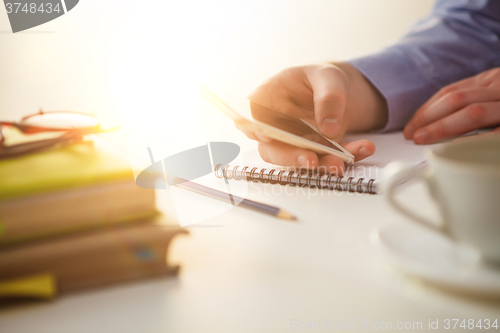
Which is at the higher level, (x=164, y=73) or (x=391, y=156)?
(x=164, y=73)

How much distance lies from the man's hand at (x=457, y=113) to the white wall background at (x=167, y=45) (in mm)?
401

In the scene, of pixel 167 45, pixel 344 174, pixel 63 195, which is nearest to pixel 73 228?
pixel 63 195

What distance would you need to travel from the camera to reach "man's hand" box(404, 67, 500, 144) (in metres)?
0.51

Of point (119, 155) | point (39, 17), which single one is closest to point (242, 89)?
point (39, 17)

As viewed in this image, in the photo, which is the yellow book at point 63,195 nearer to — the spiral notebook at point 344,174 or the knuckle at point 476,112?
the spiral notebook at point 344,174

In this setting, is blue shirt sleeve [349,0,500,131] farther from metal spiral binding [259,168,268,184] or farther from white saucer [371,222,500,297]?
white saucer [371,222,500,297]

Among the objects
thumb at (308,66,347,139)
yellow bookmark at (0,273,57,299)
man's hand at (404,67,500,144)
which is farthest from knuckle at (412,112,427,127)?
yellow bookmark at (0,273,57,299)

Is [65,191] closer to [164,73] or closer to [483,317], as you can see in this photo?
[483,317]

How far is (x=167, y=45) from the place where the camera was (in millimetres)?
1131

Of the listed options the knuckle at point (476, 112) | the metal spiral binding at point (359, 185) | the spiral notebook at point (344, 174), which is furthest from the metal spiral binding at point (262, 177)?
the knuckle at point (476, 112)

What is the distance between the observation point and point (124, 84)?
3.30 ft

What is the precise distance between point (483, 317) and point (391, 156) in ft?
0.96

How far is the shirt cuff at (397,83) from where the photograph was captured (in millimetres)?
619

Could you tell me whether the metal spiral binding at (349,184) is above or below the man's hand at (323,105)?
below
